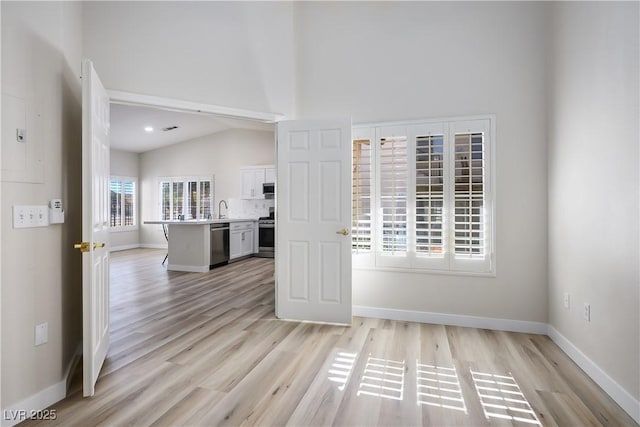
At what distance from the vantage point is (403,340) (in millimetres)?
3000

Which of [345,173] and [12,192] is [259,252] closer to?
[345,173]

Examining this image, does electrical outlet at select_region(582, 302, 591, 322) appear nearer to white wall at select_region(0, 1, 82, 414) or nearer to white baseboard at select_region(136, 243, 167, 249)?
white wall at select_region(0, 1, 82, 414)

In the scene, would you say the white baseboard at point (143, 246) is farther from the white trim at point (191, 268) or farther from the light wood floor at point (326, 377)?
the light wood floor at point (326, 377)

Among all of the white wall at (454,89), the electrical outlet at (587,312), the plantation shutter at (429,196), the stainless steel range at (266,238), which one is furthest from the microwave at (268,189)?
the electrical outlet at (587,312)

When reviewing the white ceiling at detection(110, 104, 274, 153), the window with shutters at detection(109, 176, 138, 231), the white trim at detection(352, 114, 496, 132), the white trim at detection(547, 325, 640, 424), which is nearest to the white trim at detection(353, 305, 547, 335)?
the white trim at detection(547, 325, 640, 424)

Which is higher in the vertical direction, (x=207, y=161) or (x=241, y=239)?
(x=207, y=161)

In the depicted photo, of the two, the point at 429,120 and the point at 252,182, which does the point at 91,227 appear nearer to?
the point at 429,120

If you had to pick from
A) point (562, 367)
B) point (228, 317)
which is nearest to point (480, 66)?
point (562, 367)

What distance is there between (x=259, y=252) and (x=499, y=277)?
239 inches

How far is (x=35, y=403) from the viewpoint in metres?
1.93

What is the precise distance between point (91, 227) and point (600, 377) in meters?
3.45

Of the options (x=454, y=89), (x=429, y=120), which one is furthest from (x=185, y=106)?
(x=454, y=89)

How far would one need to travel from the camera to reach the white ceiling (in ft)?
23.1

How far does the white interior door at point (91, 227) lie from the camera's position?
202 centimetres
